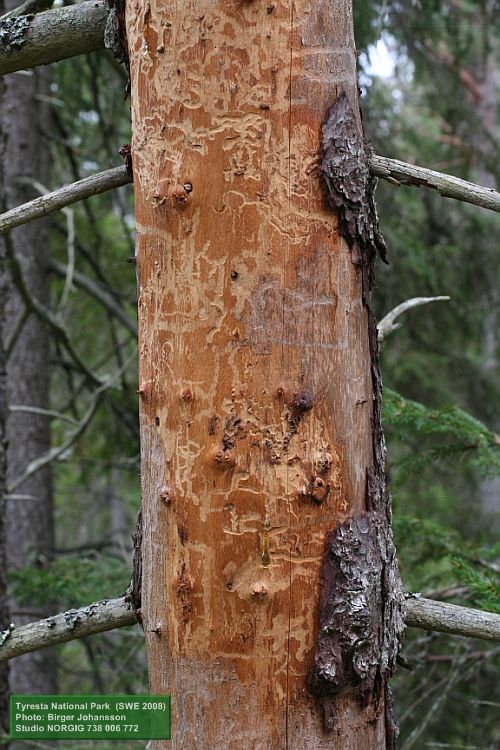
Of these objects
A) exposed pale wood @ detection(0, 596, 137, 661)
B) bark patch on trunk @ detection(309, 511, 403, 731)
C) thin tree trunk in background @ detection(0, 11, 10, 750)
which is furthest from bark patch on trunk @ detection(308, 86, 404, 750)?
thin tree trunk in background @ detection(0, 11, 10, 750)

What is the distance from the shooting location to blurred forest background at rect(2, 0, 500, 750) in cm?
335

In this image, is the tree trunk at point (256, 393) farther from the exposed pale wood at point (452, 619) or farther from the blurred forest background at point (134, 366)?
the blurred forest background at point (134, 366)

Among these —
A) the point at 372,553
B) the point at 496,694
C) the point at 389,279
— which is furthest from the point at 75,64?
the point at 496,694

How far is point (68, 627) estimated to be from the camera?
63.6 inches

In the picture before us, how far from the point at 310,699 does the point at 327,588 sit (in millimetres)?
201

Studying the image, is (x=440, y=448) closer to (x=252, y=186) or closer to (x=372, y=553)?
(x=372, y=553)

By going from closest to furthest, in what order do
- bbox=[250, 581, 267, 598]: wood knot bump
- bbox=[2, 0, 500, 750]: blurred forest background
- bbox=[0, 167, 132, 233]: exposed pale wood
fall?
bbox=[250, 581, 267, 598]: wood knot bump < bbox=[0, 167, 132, 233]: exposed pale wood < bbox=[2, 0, 500, 750]: blurred forest background

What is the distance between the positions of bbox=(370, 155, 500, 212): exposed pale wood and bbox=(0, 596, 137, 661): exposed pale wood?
102 cm

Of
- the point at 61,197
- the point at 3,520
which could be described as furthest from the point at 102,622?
the point at 3,520

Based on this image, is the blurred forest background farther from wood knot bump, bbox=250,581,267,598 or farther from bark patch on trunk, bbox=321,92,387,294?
wood knot bump, bbox=250,581,267,598

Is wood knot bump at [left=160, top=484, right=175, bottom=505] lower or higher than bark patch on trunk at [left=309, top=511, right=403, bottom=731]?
higher

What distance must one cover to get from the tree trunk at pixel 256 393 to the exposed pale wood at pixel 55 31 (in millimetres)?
207

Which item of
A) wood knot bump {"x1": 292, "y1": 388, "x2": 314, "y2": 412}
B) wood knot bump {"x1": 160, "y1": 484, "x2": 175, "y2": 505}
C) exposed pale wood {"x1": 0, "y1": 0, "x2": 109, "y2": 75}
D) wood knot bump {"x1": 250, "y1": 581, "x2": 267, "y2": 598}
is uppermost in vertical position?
exposed pale wood {"x1": 0, "y1": 0, "x2": 109, "y2": 75}

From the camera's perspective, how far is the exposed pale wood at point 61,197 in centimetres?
161
